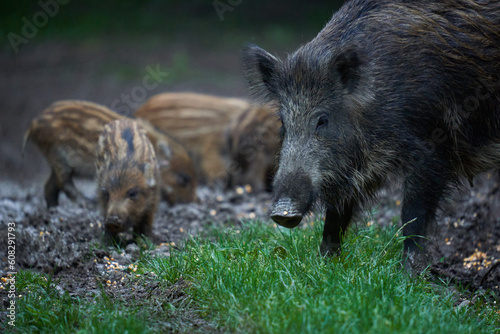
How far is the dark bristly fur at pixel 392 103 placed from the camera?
134 inches

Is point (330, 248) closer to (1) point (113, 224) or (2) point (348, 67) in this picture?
(2) point (348, 67)

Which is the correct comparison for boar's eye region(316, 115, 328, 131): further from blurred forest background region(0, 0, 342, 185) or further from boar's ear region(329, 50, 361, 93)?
blurred forest background region(0, 0, 342, 185)

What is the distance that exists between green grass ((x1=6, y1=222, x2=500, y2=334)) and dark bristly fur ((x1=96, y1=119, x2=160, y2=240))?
46.7 inches

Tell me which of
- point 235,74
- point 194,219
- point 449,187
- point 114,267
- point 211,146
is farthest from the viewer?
point 235,74

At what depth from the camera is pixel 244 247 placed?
3645 mm

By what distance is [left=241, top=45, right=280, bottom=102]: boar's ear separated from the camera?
3.72 m

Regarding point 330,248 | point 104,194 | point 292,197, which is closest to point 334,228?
point 330,248

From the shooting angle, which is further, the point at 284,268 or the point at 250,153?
the point at 250,153

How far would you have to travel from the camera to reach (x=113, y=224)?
443 cm

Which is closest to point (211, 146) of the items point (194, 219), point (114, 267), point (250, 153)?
point (250, 153)

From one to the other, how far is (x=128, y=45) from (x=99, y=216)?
8.55m

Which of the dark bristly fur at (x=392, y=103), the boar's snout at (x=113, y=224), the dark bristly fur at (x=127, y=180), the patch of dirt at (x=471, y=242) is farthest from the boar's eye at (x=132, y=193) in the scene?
the patch of dirt at (x=471, y=242)

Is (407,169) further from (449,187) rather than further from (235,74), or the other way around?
(235,74)

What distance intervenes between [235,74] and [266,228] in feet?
28.0
